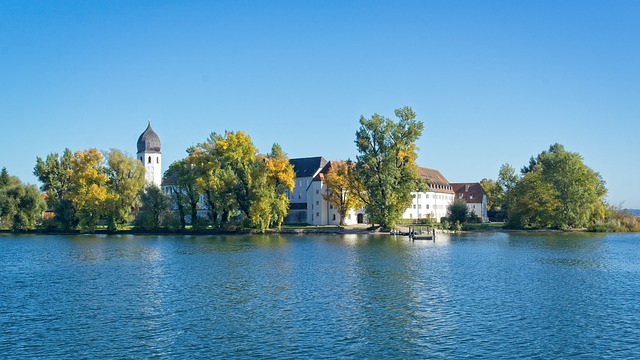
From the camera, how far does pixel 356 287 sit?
106 ft

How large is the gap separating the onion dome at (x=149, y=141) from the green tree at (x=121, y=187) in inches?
1351

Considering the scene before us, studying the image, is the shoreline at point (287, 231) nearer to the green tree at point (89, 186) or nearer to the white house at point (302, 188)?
the green tree at point (89, 186)

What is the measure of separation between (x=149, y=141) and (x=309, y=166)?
3717 cm

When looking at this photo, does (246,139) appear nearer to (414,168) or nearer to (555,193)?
(414,168)

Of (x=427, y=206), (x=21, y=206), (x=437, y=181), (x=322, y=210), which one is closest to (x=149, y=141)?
(x=21, y=206)

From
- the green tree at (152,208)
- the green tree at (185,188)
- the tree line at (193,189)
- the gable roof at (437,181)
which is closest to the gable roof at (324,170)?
the tree line at (193,189)

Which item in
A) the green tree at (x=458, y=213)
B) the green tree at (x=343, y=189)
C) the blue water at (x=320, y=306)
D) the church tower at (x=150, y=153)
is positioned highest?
the church tower at (x=150, y=153)

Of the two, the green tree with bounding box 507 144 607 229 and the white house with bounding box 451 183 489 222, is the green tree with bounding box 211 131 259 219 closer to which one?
the green tree with bounding box 507 144 607 229

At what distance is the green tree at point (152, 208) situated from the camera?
8425 cm

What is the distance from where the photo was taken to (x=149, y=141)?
391 feet

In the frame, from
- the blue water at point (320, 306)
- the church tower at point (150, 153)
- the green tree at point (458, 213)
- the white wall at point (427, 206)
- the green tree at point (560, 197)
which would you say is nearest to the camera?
the blue water at point (320, 306)

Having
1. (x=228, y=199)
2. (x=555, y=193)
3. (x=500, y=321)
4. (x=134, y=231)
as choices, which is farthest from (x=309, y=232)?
(x=500, y=321)

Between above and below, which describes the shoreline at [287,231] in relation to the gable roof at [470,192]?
below

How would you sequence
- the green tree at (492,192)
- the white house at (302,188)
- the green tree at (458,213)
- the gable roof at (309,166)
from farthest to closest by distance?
the green tree at (492,192)
the gable roof at (309,166)
the white house at (302,188)
the green tree at (458,213)
